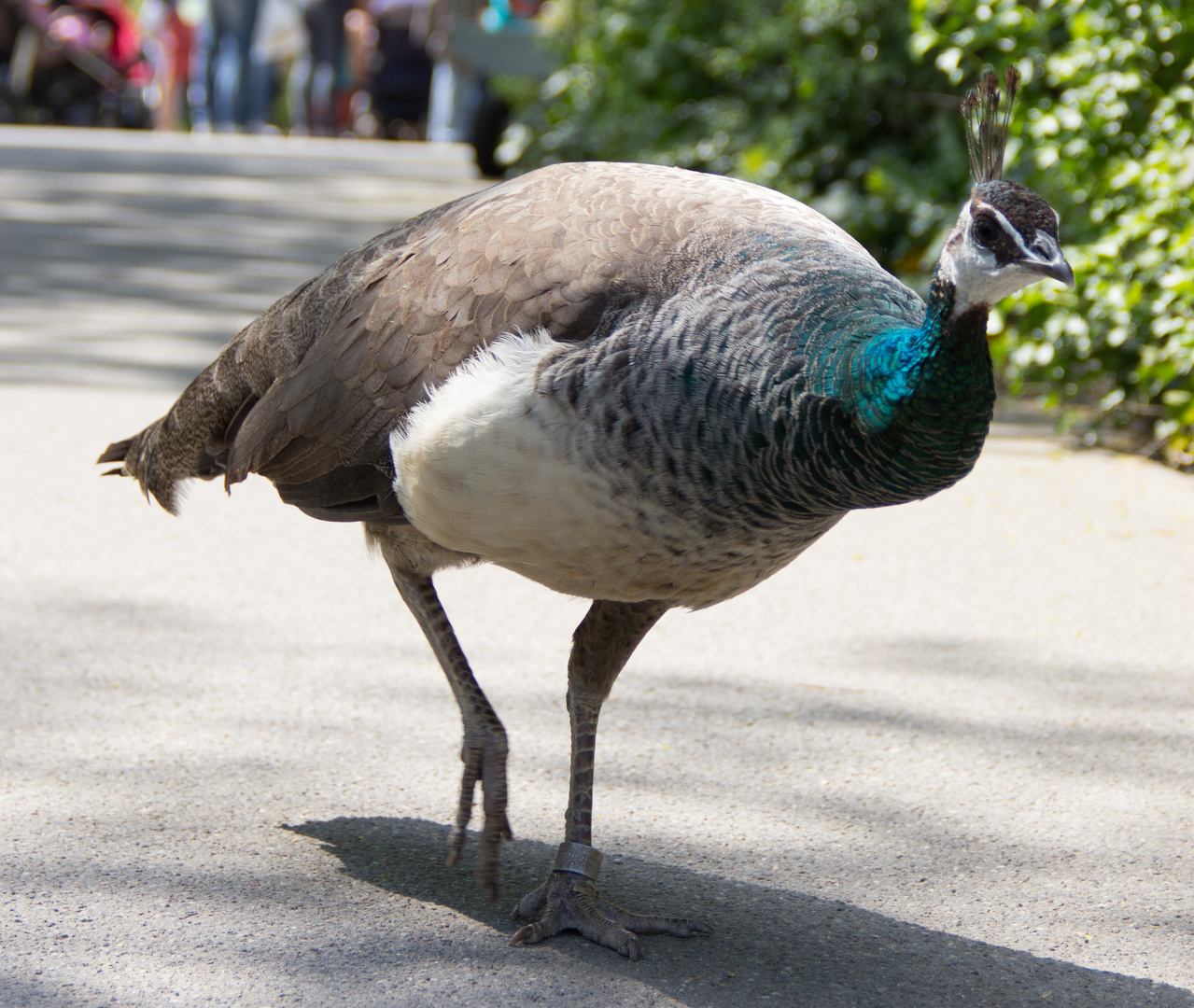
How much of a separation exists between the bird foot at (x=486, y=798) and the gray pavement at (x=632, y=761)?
86mm

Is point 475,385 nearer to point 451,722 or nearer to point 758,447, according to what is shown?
point 758,447

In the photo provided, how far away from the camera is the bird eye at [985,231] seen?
85.8 inches

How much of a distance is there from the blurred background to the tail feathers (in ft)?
8.86

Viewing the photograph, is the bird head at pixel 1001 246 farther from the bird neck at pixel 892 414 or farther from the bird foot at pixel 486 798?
the bird foot at pixel 486 798

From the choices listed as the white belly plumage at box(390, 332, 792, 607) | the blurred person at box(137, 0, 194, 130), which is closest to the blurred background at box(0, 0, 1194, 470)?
the blurred person at box(137, 0, 194, 130)

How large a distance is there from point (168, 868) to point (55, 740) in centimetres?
70

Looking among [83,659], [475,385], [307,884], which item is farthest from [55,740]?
[475,385]

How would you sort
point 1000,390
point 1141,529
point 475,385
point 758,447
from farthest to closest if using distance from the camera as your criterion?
point 1000,390, point 1141,529, point 475,385, point 758,447

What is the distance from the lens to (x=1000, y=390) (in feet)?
23.8

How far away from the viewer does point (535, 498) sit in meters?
2.47

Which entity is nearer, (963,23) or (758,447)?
(758,447)

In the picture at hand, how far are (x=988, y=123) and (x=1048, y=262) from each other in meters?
0.38

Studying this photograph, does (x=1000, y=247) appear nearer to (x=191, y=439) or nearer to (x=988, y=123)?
(x=988, y=123)

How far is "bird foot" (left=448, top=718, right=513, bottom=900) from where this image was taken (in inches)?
109
